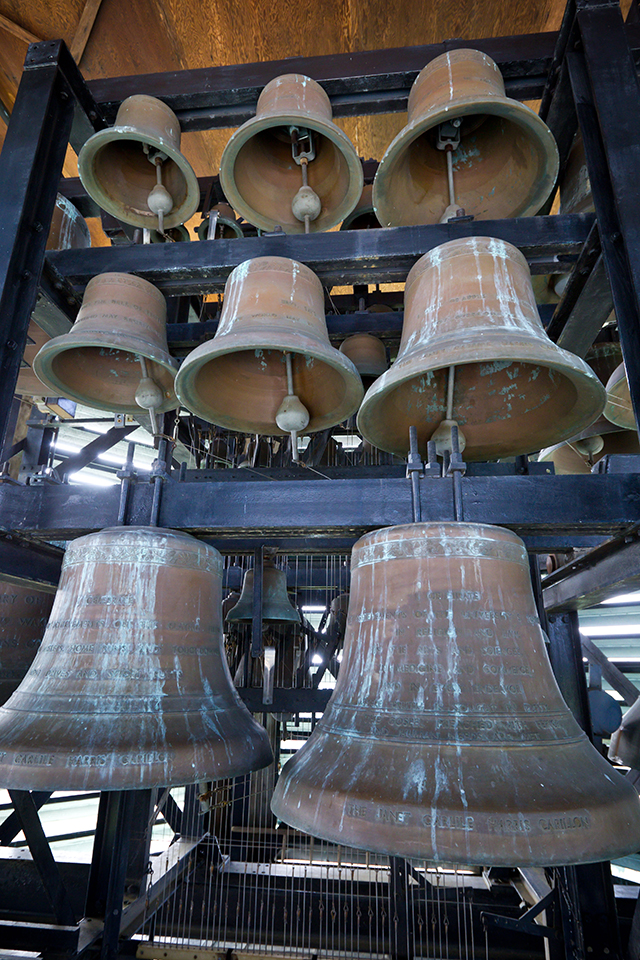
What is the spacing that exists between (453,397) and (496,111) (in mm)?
1239

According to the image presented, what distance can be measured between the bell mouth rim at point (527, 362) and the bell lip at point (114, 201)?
1.70m

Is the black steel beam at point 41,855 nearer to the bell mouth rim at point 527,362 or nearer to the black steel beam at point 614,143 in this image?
the bell mouth rim at point 527,362

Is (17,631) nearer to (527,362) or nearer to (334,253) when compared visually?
(334,253)

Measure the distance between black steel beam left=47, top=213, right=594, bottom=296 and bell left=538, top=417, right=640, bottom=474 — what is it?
1.45m

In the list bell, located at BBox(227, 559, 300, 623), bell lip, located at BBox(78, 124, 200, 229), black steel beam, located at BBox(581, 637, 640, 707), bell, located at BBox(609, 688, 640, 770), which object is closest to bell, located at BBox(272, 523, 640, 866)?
bell, located at BBox(609, 688, 640, 770)

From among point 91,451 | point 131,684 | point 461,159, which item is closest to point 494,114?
point 461,159

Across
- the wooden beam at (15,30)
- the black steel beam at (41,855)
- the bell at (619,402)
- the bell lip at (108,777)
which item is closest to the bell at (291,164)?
the bell at (619,402)

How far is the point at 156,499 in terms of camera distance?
2.12 metres

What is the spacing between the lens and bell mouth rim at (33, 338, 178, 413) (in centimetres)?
245

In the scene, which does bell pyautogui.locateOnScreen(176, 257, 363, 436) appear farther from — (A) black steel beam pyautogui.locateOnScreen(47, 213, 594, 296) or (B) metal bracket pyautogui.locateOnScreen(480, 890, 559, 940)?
(B) metal bracket pyautogui.locateOnScreen(480, 890, 559, 940)

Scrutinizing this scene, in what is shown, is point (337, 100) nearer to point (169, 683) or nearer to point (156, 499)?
point (156, 499)

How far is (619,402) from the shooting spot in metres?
3.20

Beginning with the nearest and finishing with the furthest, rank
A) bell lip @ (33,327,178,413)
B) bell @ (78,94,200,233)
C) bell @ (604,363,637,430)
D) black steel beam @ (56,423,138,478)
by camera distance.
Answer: bell lip @ (33,327,178,413)
bell @ (78,94,200,233)
bell @ (604,363,637,430)
black steel beam @ (56,423,138,478)

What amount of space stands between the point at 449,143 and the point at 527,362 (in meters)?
1.37
